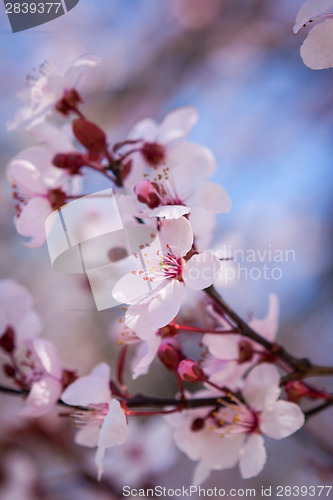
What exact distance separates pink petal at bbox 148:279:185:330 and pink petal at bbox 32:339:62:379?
252 mm

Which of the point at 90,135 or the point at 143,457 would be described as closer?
the point at 90,135

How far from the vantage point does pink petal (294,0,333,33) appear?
59 cm

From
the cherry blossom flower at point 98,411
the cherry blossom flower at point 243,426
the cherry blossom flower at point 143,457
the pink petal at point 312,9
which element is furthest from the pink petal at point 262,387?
the cherry blossom flower at point 143,457

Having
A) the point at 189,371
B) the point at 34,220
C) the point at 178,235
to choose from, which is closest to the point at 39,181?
the point at 34,220

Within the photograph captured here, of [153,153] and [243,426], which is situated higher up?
[153,153]

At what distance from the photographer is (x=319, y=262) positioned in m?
1.96

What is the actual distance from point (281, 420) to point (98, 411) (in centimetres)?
28

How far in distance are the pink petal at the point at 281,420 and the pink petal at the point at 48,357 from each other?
0.33 m

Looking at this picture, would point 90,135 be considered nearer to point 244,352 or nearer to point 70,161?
point 70,161

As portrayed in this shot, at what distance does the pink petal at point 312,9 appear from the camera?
1.94ft

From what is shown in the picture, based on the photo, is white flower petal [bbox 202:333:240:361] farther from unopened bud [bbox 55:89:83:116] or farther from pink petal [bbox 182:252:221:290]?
unopened bud [bbox 55:89:83:116]

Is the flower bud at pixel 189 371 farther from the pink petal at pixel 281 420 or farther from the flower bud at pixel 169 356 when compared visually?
the pink petal at pixel 281 420

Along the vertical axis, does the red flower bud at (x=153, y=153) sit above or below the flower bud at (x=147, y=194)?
above

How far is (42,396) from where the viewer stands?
2.57 ft
